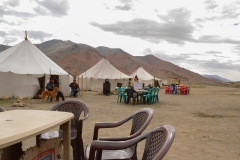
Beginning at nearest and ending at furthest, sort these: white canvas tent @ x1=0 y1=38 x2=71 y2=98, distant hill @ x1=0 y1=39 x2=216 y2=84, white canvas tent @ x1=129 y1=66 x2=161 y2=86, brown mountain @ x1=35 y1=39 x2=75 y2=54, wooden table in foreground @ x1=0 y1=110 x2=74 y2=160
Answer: wooden table in foreground @ x1=0 y1=110 x2=74 y2=160
white canvas tent @ x1=0 y1=38 x2=71 y2=98
white canvas tent @ x1=129 y1=66 x2=161 y2=86
distant hill @ x1=0 y1=39 x2=216 y2=84
brown mountain @ x1=35 y1=39 x2=75 y2=54

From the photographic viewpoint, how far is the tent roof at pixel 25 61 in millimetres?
16359

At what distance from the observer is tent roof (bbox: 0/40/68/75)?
16.4m

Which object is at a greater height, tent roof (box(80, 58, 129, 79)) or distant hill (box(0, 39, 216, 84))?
distant hill (box(0, 39, 216, 84))

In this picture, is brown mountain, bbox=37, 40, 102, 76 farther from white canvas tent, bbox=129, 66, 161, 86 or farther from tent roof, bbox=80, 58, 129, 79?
tent roof, bbox=80, 58, 129, 79

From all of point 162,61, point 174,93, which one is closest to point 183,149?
point 174,93

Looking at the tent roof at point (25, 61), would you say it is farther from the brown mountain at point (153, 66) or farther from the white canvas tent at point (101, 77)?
the brown mountain at point (153, 66)

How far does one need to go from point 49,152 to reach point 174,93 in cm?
2184

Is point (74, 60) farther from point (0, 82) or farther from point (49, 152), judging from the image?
point (49, 152)

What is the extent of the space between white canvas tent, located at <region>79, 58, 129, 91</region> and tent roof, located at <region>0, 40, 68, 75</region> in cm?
787

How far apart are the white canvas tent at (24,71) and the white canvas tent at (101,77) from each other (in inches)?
285

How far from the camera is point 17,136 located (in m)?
1.98

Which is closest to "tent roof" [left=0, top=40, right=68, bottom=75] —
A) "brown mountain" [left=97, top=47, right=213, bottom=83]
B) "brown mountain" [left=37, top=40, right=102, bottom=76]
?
"brown mountain" [left=37, top=40, right=102, bottom=76]

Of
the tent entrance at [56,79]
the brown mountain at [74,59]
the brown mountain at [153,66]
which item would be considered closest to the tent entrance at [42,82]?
the tent entrance at [56,79]

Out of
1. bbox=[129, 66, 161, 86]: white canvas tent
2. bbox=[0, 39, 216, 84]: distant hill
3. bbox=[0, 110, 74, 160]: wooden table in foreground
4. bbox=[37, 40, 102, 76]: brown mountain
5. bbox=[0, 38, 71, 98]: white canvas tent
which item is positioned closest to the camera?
bbox=[0, 110, 74, 160]: wooden table in foreground
